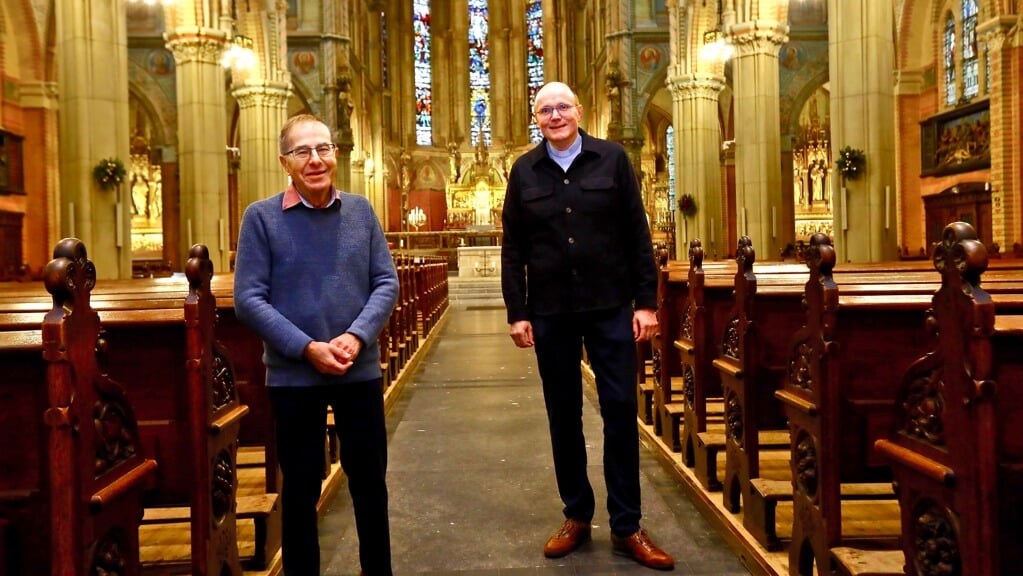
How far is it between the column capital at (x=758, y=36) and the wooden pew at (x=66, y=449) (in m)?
14.1

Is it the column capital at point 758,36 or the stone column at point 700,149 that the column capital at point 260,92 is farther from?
the column capital at point 758,36

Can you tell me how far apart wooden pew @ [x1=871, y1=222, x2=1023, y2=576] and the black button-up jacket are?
4.93 feet

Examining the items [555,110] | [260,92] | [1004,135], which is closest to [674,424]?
[555,110]

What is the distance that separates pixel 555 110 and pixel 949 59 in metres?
18.1

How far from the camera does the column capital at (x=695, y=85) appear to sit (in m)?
20.2

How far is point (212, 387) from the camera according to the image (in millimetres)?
3172

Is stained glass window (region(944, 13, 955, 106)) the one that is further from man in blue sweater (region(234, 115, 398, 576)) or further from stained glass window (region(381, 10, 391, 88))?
stained glass window (region(381, 10, 391, 88))

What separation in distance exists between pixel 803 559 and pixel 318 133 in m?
2.46

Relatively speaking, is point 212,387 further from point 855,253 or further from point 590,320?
point 855,253

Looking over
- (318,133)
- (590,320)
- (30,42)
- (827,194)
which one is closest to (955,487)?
(590,320)

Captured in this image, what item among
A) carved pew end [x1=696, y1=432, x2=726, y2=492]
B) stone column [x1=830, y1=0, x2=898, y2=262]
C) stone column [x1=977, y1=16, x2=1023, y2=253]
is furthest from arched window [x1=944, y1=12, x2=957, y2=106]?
carved pew end [x1=696, y1=432, x2=726, y2=492]

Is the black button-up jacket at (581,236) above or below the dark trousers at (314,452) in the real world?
above

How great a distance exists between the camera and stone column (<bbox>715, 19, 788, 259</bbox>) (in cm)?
1476

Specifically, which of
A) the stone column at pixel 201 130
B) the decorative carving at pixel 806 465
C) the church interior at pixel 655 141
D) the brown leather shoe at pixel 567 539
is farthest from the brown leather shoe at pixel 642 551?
the stone column at pixel 201 130
